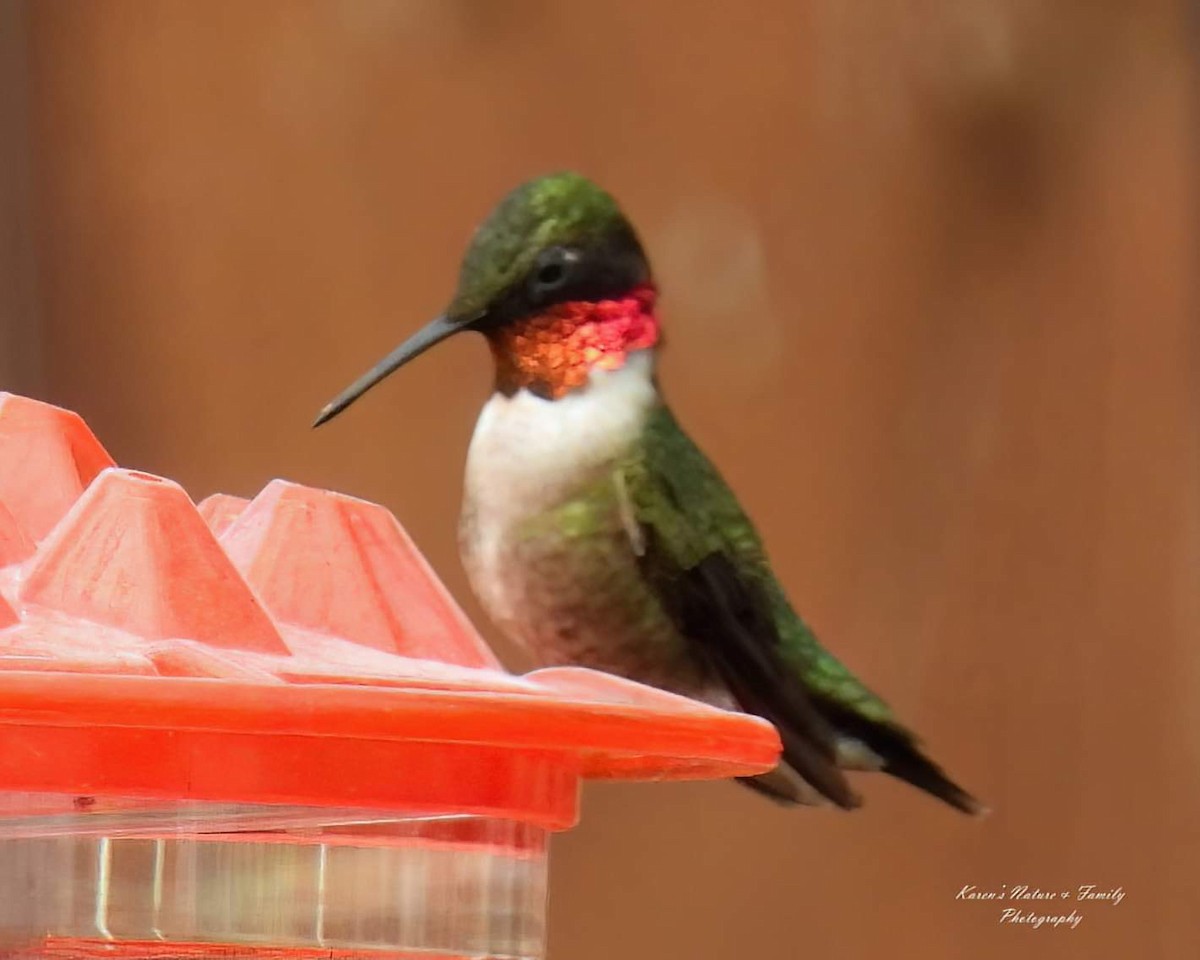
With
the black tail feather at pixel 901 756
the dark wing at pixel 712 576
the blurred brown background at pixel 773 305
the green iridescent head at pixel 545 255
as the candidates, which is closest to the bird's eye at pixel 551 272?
the green iridescent head at pixel 545 255

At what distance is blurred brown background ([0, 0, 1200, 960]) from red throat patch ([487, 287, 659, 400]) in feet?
1.36

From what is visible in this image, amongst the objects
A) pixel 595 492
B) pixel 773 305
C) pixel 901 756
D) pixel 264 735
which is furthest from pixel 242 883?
pixel 773 305

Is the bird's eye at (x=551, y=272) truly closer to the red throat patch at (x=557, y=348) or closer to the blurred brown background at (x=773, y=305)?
the red throat patch at (x=557, y=348)

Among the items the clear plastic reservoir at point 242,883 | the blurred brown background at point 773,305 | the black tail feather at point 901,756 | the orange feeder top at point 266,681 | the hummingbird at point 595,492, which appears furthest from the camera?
the blurred brown background at point 773,305

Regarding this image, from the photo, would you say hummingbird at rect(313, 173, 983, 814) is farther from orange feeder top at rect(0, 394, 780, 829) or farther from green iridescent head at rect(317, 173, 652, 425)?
orange feeder top at rect(0, 394, 780, 829)

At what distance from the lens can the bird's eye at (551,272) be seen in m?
0.91

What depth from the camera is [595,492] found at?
88cm

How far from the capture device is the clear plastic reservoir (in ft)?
1.53

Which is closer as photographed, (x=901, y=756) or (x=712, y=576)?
(x=712, y=576)

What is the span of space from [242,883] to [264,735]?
0.42ft

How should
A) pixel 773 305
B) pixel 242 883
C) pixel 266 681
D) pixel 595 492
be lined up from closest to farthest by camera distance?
1. pixel 266 681
2. pixel 242 883
3. pixel 595 492
4. pixel 773 305

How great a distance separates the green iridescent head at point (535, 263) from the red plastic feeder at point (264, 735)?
364 millimetres

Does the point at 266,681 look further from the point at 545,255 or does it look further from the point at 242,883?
the point at 545,255

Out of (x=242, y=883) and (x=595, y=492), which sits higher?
(x=595, y=492)
